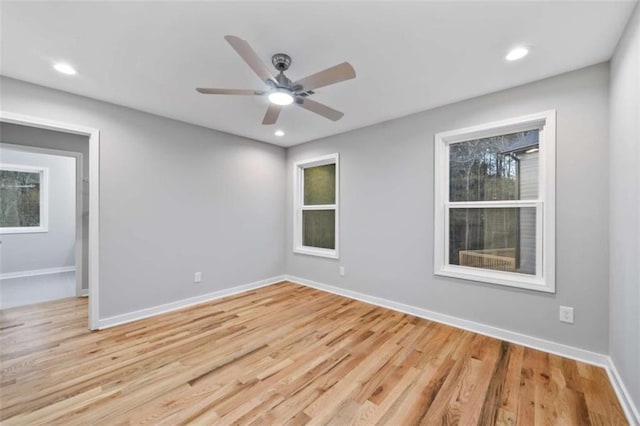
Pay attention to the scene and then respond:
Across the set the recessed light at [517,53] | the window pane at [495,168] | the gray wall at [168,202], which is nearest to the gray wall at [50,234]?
the gray wall at [168,202]

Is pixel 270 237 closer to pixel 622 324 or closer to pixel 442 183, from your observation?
pixel 442 183

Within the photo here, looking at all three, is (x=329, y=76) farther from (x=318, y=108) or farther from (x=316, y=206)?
(x=316, y=206)

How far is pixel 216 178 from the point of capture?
12.6 feet

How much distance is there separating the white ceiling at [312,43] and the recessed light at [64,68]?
5 centimetres

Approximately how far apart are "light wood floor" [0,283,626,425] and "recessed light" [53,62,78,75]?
2507mm

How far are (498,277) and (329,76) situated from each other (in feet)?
8.36

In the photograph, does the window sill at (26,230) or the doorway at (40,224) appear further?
the window sill at (26,230)

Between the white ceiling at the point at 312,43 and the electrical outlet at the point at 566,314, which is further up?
the white ceiling at the point at 312,43

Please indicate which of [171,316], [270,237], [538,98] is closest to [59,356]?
[171,316]

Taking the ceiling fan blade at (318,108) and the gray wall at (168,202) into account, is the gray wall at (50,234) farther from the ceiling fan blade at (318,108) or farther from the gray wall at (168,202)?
→ the ceiling fan blade at (318,108)

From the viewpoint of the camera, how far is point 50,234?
541cm

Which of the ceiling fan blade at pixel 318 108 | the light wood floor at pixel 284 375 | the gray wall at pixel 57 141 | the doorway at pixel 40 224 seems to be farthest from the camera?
the doorway at pixel 40 224

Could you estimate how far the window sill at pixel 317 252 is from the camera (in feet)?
13.5

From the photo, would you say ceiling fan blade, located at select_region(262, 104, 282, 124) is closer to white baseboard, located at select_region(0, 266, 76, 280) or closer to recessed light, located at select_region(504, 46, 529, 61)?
recessed light, located at select_region(504, 46, 529, 61)
